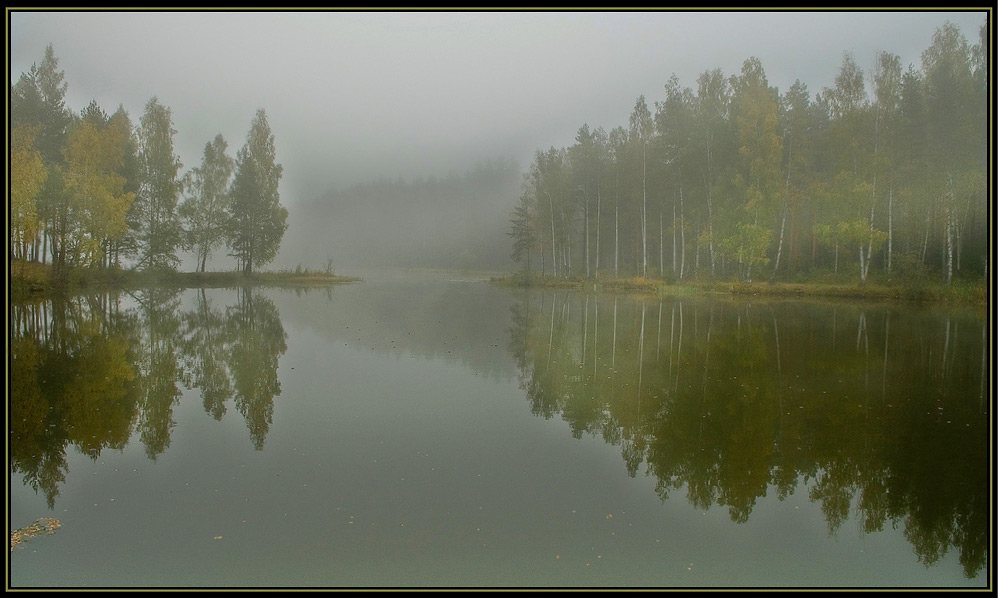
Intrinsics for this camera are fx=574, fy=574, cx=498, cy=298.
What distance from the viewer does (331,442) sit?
25.8ft

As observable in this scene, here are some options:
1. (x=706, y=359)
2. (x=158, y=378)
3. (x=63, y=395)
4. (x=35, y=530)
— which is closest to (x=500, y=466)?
(x=35, y=530)

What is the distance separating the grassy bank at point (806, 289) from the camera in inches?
1153

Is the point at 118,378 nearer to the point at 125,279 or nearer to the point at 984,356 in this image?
the point at 984,356

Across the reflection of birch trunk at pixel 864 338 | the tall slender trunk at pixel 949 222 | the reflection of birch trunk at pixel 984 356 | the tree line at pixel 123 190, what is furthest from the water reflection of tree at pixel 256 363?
the tall slender trunk at pixel 949 222

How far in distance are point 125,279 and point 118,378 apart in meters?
38.2

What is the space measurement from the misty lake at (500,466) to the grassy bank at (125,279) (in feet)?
42.9

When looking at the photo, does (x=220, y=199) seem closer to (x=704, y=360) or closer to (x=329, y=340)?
(x=329, y=340)

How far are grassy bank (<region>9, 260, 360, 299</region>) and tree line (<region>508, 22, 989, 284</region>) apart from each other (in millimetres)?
27754

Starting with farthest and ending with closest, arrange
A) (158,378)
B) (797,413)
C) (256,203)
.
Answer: (256,203) < (158,378) < (797,413)

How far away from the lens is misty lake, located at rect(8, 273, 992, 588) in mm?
4914

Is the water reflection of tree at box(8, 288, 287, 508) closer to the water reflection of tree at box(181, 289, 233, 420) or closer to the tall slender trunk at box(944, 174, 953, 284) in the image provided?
the water reflection of tree at box(181, 289, 233, 420)

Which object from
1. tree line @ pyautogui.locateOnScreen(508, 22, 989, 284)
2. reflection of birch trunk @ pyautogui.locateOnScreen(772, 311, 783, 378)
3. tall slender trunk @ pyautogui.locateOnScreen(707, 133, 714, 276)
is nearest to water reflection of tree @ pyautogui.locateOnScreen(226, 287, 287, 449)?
reflection of birch trunk @ pyautogui.locateOnScreen(772, 311, 783, 378)

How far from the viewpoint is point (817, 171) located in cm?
4022

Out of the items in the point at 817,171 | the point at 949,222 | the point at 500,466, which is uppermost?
the point at 817,171
